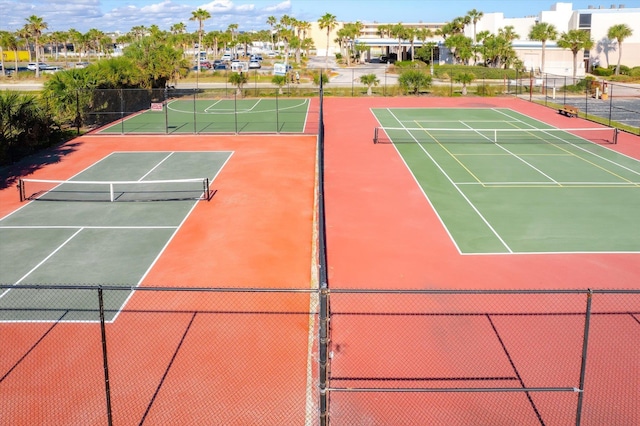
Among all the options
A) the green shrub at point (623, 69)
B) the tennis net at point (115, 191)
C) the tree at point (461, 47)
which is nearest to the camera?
the tennis net at point (115, 191)

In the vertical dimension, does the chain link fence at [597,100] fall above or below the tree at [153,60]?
below

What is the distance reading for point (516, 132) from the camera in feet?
123

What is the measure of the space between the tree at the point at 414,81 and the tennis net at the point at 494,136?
21.5 metres

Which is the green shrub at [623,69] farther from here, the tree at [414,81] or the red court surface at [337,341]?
the red court surface at [337,341]

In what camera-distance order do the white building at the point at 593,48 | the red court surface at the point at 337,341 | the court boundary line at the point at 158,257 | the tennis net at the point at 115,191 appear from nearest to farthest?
the red court surface at the point at 337,341 < the court boundary line at the point at 158,257 < the tennis net at the point at 115,191 < the white building at the point at 593,48

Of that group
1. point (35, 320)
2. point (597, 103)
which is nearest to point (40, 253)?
point (35, 320)

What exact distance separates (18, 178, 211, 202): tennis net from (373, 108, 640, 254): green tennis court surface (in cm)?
919

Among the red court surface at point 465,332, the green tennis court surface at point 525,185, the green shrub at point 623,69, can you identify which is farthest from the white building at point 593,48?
the red court surface at point 465,332

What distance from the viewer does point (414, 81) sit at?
59469 mm

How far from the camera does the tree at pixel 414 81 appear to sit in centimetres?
5903

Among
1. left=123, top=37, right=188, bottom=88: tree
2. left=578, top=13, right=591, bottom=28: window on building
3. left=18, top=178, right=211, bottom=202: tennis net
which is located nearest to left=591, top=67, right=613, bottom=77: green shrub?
left=578, top=13, right=591, bottom=28: window on building

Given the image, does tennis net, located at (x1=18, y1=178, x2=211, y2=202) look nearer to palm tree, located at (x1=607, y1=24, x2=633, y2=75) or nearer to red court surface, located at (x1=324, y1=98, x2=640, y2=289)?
red court surface, located at (x1=324, y1=98, x2=640, y2=289)

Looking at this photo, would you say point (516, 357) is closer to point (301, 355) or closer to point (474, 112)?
point (301, 355)

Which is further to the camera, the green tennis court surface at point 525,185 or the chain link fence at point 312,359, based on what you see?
the green tennis court surface at point 525,185
